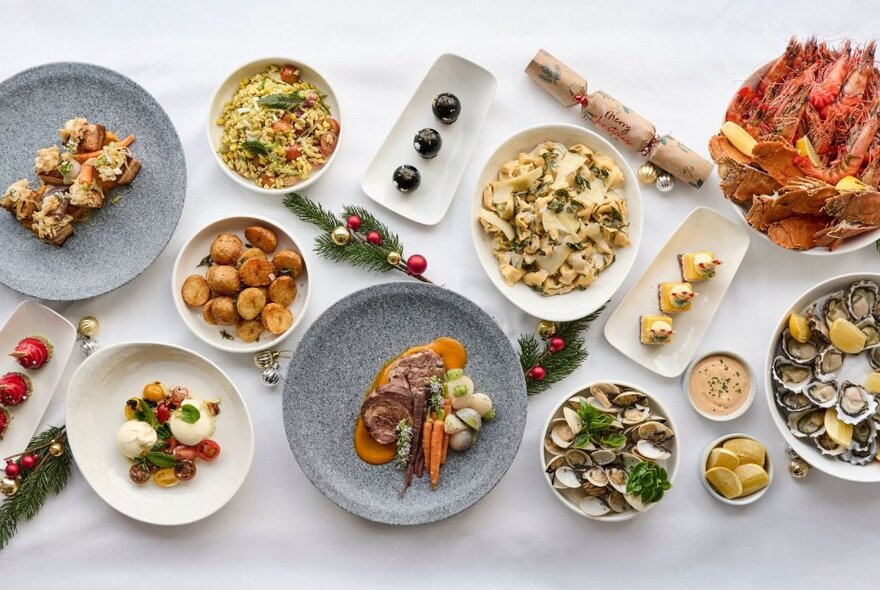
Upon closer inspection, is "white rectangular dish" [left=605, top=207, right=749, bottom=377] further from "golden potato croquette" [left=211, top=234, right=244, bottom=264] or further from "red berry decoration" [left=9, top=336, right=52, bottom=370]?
"red berry decoration" [left=9, top=336, right=52, bottom=370]

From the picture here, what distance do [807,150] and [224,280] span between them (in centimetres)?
211

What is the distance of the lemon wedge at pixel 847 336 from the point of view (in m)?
2.51

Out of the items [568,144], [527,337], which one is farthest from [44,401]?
[568,144]

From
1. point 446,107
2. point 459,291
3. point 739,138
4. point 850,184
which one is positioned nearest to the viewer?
point 850,184

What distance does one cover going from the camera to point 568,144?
2670 millimetres

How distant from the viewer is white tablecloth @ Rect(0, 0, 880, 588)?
2.68 m

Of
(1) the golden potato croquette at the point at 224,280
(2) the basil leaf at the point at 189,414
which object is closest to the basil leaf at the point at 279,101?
(1) the golden potato croquette at the point at 224,280

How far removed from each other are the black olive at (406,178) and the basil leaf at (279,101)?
45 centimetres

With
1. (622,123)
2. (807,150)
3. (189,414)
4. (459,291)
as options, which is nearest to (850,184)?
(807,150)

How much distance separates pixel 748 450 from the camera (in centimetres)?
264

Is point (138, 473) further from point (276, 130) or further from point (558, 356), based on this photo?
point (558, 356)

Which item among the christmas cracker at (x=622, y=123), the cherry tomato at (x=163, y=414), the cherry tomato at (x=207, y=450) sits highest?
the christmas cracker at (x=622, y=123)

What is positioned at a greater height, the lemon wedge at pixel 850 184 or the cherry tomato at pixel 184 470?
the lemon wedge at pixel 850 184

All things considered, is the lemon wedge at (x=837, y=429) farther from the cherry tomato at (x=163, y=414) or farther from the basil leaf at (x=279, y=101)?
the cherry tomato at (x=163, y=414)
